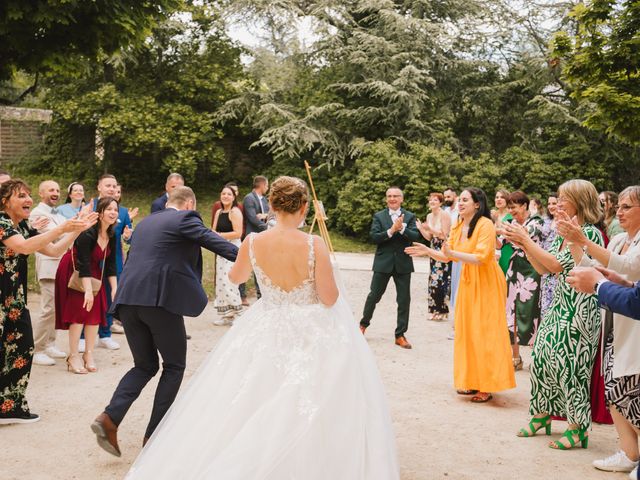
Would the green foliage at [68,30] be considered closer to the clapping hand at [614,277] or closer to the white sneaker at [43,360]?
the white sneaker at [43,360]

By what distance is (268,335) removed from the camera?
13.8 feet

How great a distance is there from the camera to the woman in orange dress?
6660 millimetres

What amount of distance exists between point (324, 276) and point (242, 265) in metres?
0.66

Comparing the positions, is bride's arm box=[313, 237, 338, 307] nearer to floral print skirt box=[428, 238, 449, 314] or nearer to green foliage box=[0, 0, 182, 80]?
floral print skirt box=[428, 238, 449, 314]

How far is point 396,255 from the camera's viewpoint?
359 inches

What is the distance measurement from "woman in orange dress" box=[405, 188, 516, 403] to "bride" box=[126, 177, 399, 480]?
2729mm

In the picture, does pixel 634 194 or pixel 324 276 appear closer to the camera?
pixel 324 276

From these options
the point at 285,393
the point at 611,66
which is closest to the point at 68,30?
the point at 285,393

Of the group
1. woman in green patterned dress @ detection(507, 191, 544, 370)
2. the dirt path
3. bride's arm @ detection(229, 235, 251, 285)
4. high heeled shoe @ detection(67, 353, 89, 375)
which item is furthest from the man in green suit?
bride's arm @ detection(229, 235, 251, 285)

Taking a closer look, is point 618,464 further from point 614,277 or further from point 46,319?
point 46,319

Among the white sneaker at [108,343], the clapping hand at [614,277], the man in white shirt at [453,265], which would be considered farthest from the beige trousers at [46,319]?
the clapping hand at [614,277]

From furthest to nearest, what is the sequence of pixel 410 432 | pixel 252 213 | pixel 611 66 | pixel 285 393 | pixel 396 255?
1. pixel 611 66
2. pixel 252 213
3. pixel 396 255
4. pixel 410 432
5. pixel 285 393

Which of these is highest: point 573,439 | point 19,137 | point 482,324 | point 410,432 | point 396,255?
point 19,137

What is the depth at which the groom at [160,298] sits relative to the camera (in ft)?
16.3
